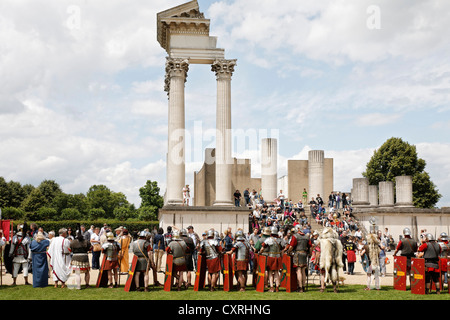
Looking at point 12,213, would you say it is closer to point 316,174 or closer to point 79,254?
point 316,174

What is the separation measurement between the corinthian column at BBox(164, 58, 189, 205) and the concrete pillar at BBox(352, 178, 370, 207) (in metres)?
16.8

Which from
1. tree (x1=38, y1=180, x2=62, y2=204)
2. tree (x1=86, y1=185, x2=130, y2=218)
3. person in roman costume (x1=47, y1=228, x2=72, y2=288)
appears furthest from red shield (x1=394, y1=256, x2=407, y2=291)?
tree (x1=86, y1=185, x2=130, y2=218)

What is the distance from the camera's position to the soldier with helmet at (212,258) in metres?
16.4

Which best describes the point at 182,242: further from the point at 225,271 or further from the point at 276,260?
the point at 276,260

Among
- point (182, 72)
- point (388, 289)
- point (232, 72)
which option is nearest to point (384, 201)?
point (232, 72)

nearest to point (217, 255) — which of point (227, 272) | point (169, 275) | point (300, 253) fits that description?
point (227, 272)

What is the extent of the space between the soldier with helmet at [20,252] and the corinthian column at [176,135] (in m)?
14.9

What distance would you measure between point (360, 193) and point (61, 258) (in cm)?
3095

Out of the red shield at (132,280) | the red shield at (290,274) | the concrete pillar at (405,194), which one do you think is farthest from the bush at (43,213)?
the red shield at (290,274)

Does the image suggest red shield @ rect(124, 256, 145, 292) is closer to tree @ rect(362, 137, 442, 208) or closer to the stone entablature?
the stone entablature

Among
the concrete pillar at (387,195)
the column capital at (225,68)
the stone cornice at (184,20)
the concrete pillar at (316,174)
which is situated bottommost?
the concrete pillar at (387,195)

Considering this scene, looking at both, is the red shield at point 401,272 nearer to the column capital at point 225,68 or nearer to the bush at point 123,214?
the column capital at point 225,68
